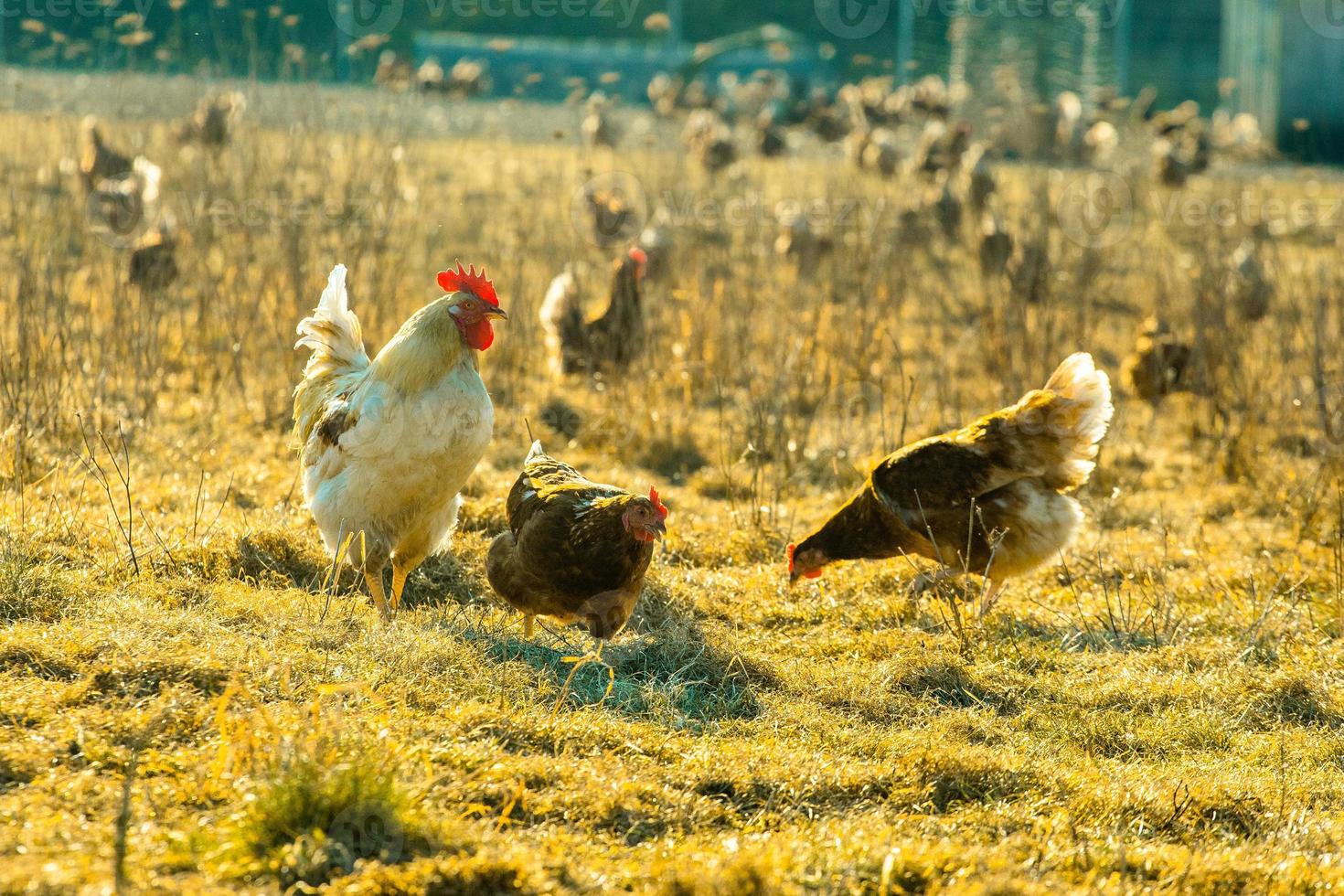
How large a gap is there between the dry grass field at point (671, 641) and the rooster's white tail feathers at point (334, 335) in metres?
0.74

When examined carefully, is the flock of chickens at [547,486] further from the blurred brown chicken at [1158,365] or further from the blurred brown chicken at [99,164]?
the blurred brown chicken at [99,164]

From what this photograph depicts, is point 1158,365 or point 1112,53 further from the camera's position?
point 1112,53

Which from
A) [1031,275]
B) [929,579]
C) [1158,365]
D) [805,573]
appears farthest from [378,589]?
[1031,275]

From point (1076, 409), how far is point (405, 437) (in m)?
2.64

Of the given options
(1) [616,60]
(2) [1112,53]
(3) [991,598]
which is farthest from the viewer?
(1) [616,60]

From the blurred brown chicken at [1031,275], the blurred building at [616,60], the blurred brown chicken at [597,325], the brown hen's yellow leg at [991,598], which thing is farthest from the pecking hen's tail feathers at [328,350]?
the blurred building at [616,60]

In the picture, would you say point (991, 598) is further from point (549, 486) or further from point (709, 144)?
point (709, 144)

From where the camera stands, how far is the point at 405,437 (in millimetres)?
4535

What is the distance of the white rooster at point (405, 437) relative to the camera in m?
A: 4.56

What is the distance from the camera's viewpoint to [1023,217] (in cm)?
1025

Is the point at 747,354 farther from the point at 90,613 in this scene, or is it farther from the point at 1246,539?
the point at 90,613

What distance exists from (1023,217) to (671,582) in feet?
19.7

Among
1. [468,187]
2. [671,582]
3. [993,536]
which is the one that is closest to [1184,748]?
[993,536]

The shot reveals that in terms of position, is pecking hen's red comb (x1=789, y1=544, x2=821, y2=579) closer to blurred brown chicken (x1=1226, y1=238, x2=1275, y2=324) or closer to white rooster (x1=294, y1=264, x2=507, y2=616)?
white rooster (x1=294, y1=264, x2=507, y2=616)
